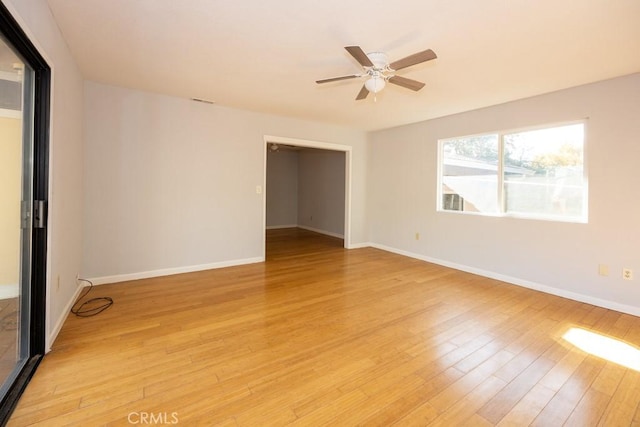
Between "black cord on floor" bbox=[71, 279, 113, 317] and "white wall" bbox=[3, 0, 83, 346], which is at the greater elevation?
"white wall" bbox=[3, 0, 83, 346]

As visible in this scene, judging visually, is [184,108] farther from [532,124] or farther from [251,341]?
[532,124]

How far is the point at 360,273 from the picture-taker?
421 centimetres

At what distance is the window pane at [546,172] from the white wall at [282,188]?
602 cm

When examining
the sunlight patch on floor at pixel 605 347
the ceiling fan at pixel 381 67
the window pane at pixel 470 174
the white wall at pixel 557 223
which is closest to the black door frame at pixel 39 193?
the ceiling fan at pixel 381 67

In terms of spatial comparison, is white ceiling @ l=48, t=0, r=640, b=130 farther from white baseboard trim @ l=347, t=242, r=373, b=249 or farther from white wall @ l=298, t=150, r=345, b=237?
white wall @ l=298, t=150, r=345, b=237

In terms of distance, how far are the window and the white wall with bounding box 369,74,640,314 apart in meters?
0.14

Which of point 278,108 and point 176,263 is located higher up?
point 278,108

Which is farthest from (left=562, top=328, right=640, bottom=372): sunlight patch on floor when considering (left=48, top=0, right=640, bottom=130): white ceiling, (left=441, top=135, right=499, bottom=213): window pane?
(left=48, top=0, right=640, bottom=130): white ceiling

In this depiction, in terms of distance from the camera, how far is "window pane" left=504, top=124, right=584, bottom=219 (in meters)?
3.37

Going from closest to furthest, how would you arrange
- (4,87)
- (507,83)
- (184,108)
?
(4,87) < (507,83) < (184,108)

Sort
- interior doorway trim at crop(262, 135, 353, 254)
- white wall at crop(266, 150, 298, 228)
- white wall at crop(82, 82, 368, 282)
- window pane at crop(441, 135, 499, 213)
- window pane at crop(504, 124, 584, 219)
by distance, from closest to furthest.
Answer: window pane at crop(504, 124, 584, 219) < white wall at crop(82, 82, 368, 282) < window pane at crop(441, 135, 499, 213) < interior doorway trim at crop(262, 135, 353, 254) < white wall at crop(266, 150, 298, 228)

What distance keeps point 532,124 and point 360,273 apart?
3.02 meters

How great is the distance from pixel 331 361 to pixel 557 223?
3.30 meters

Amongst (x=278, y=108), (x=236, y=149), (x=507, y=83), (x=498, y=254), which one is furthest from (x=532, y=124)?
(x=236, y=149)
